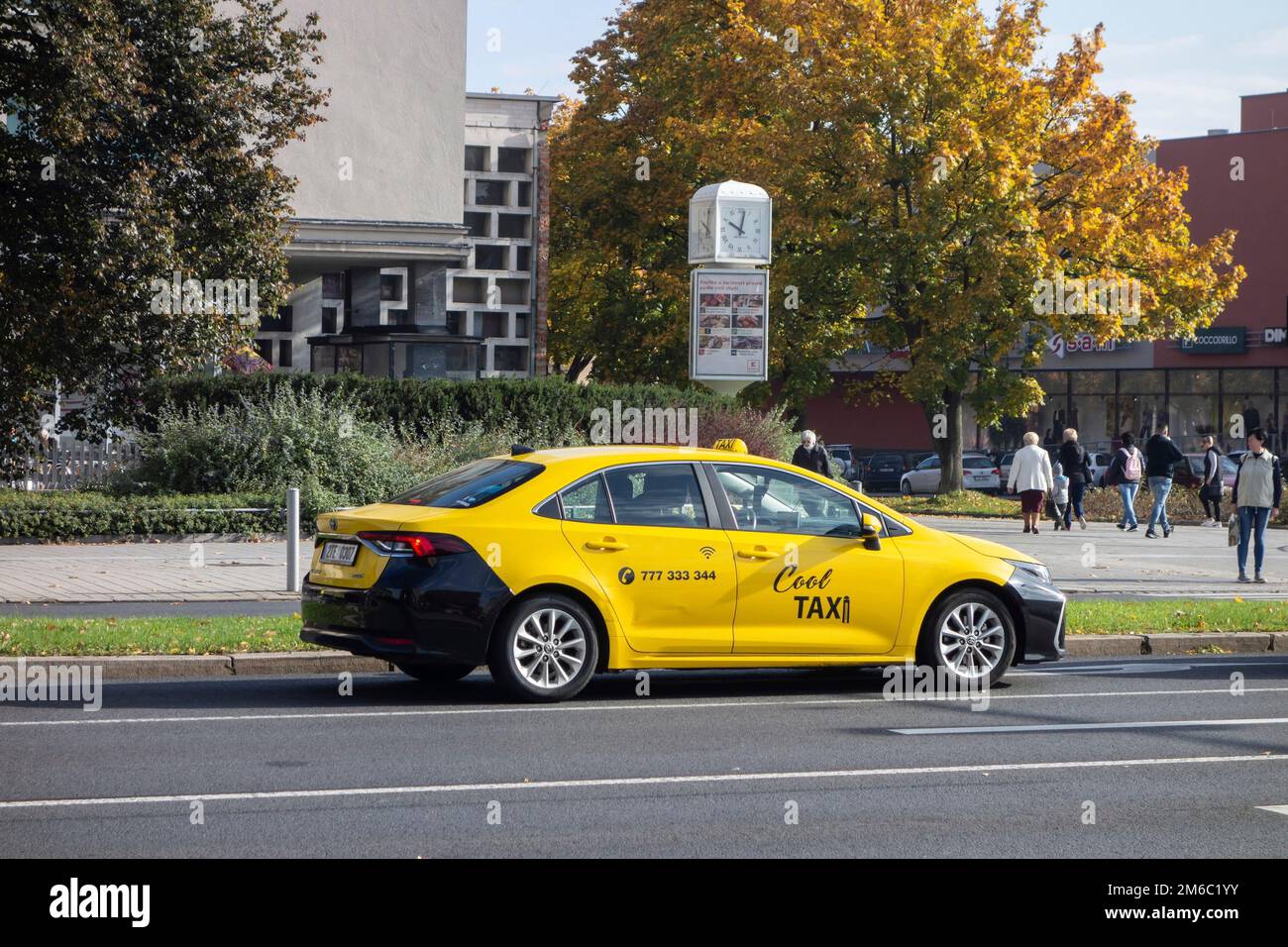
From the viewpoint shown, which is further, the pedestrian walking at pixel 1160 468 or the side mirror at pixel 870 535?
the pedestrian walking at pixel 1160 468

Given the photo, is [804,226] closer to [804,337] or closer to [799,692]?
[804,337]

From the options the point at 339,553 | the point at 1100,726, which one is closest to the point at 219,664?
the point at 339,553

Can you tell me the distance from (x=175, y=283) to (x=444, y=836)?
17.4 metres

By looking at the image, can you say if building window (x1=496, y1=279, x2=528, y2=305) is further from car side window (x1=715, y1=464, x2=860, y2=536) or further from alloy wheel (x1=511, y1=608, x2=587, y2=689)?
alloy wheel (x1=511, y1=608, x2=587, y2=689)

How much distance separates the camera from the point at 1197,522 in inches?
1357

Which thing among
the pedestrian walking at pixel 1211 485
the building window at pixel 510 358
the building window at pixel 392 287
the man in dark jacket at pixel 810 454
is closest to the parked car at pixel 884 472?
the building window at pixel 510 358

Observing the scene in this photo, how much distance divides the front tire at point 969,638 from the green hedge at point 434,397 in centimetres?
1626

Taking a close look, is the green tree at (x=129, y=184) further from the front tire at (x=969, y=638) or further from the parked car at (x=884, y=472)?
the parked car at (x=884, y=472)

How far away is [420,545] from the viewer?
33.3ft

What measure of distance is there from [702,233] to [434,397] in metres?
5.83

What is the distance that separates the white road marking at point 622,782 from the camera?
24.4 feet

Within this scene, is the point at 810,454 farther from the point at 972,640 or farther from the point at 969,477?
the point at 969,477

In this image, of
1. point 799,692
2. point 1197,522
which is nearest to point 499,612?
point 799,692

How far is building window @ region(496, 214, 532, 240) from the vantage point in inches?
1538
